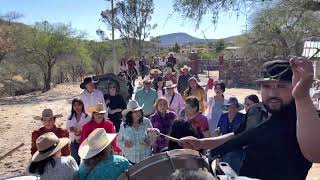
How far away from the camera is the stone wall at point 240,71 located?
2411 cm

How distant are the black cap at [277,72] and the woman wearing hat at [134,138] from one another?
310cm

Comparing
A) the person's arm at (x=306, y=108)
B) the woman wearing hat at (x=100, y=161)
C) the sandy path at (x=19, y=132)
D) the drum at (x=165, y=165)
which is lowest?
the sandy path at (x=19, y=132)

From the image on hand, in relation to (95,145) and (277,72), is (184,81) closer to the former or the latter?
(95,145)

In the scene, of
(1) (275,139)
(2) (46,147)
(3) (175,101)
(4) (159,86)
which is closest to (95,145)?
(2) (46,147)

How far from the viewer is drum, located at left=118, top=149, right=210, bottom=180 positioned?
2154 millimetres

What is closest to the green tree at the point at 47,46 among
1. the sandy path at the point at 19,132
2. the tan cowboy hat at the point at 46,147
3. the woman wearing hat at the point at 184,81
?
the sandy path at the point at 19,132

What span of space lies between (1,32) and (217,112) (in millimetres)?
23378

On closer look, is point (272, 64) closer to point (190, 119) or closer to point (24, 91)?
point (190, 119)

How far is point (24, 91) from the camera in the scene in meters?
34.7

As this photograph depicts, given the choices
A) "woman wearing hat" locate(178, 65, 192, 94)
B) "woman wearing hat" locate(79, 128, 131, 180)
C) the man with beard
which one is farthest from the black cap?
"woman wearing hat" locate(178, 65, 192, 94)

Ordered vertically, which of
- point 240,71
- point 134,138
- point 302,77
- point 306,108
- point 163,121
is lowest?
point 240,71

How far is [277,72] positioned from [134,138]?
11.0 ft

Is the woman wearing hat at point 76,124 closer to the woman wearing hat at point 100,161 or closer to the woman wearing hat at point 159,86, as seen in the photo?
the woman wearing hat at point 100,161

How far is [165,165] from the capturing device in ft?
7.18
